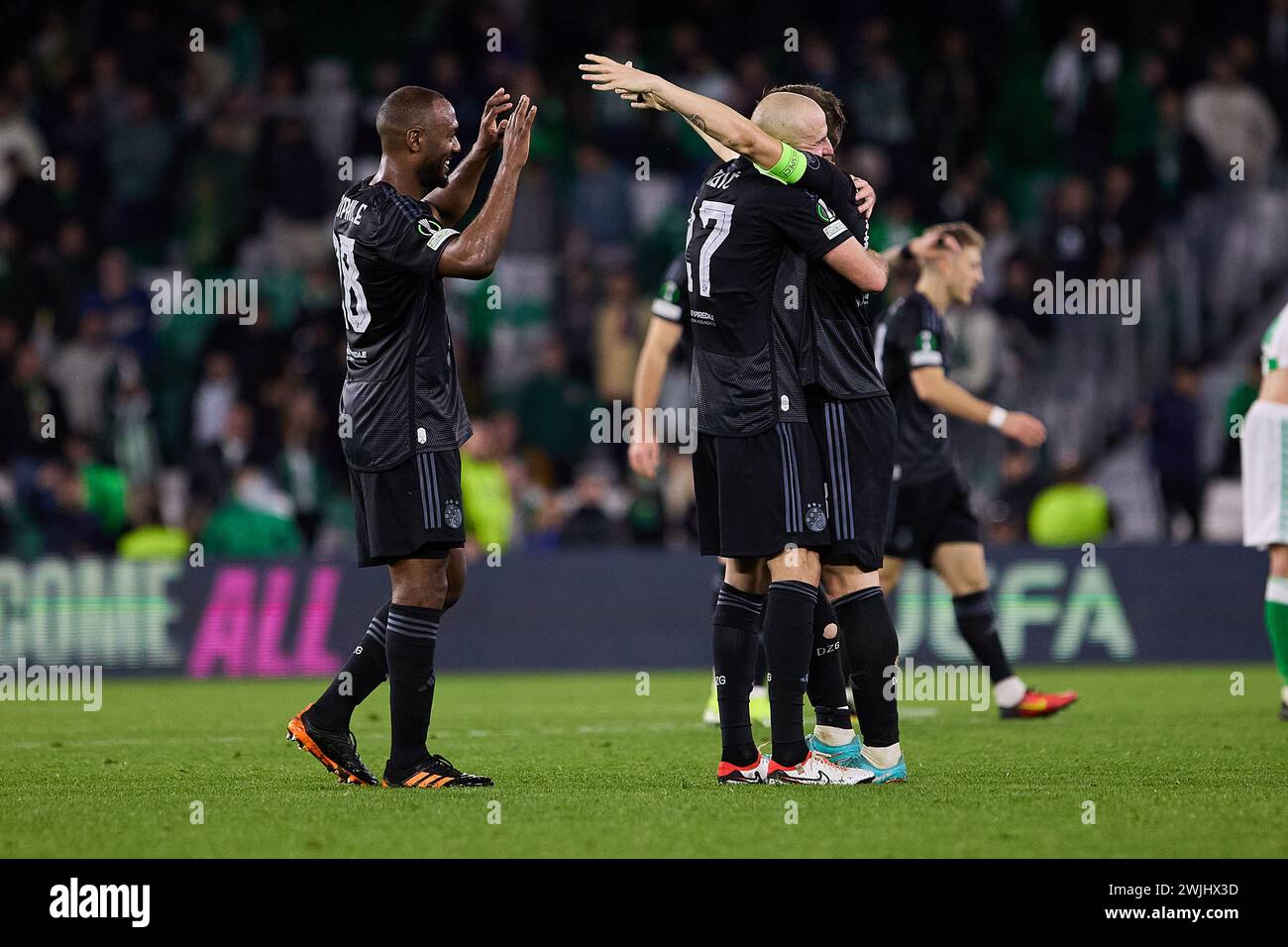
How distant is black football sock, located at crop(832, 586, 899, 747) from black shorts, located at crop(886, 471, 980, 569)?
8.56 ft

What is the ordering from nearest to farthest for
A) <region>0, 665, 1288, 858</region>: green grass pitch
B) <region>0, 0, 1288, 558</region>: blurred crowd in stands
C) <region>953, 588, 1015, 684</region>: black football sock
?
1. <region>0, 665, 1288, 858</region>: green grass pitch
2. <region>953, 588, 1015, 684</region>: black football sock
3. <region>0, 0, 1288, 558</region>: blurred crowd in stands

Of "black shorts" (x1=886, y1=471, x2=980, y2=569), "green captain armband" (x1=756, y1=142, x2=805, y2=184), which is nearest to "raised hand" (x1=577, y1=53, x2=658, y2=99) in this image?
"green captain armband" (x1=756, y1=142, x2=805, y2=184)

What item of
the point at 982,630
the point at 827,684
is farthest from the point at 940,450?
the point at 827,684

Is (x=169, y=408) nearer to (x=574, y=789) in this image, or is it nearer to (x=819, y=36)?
(x=819, y=36)

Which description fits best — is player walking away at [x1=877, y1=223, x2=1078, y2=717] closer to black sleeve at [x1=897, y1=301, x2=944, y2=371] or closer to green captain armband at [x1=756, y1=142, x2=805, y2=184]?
black sleeve at [x1=897, y1=301, x2=944, y2=371]

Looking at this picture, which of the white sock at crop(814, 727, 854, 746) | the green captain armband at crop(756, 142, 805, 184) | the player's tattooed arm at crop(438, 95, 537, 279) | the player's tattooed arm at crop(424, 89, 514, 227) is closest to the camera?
the player's tattooed arm at crop(438, 95, 537, 279)

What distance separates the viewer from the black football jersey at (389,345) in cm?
618

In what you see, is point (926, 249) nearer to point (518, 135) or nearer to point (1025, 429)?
point (1025, 429)

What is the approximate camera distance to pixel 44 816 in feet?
18.5

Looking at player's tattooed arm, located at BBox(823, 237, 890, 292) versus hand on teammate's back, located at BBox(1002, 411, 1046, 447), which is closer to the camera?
player's tattooed arm, located at BBox(823, 237, 890, 292)

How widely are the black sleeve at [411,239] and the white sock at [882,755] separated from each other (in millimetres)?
2122

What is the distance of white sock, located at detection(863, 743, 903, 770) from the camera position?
626cm

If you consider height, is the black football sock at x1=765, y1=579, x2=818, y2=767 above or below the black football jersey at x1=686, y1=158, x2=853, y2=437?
below

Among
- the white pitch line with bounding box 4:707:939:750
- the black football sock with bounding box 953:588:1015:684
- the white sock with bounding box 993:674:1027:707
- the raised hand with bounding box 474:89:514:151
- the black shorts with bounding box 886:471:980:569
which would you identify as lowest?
the white pitch line with bounding box 4:707:939:750
